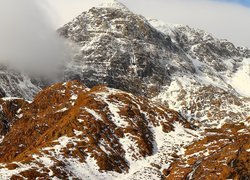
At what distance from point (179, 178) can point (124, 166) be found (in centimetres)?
1360

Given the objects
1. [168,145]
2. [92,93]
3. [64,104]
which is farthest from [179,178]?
[64,104]

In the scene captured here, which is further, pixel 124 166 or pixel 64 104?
pixel 64 104

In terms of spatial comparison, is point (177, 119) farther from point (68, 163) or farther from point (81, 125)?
point (68, 163)

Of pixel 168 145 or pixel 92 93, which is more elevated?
pixel 92 93

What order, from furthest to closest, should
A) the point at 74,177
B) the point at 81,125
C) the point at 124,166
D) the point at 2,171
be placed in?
the point at 81,125, the point at 124,166, the point at 74,177, the point at 2,171

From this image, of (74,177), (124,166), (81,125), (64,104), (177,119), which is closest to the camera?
(74,177)

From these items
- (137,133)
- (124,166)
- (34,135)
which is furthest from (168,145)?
(34,135)

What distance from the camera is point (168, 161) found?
128 m

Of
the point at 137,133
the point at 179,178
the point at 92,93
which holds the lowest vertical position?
the point at 179,178

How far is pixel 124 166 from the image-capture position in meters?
124

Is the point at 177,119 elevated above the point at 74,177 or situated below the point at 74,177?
above

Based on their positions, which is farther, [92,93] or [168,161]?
[92,93]

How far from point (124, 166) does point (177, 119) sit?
34.7m

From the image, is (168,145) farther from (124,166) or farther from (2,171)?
(2,171)
